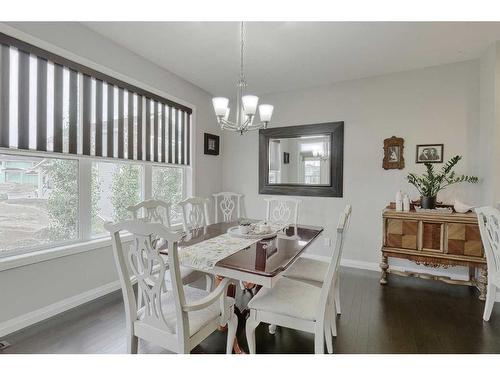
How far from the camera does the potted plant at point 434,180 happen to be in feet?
9.98

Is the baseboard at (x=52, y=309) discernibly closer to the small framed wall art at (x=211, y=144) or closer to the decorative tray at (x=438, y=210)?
the small framed wall art at (x=211, y=144)

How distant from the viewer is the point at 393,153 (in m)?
3.49

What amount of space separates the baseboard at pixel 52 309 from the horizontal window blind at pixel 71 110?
→ 1366mm

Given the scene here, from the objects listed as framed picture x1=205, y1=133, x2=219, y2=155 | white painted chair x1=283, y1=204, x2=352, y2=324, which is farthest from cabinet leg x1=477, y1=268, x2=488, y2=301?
framed picture x1=205, y1=133, x2=219, y2=155

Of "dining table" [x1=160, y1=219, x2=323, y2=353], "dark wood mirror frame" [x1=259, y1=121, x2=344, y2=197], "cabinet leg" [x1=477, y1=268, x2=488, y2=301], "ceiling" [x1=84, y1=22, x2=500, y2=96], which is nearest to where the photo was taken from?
"dining table" [x1=160, y1=219, x2=323, y2=353]

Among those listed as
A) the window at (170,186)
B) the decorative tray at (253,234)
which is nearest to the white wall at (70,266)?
the window at (170,186)

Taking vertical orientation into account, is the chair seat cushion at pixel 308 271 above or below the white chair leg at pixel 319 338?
above

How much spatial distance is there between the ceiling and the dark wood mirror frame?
0.72 metres

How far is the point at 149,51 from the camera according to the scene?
9.71 ft

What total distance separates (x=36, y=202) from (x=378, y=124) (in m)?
3.96

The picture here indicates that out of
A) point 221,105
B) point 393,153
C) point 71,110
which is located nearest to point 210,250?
point 221,105

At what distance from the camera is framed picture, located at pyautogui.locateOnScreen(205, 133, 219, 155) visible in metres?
4.35

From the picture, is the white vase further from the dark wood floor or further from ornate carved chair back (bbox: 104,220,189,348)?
ornate carved chair back (bbox: 104,220,189,348)
